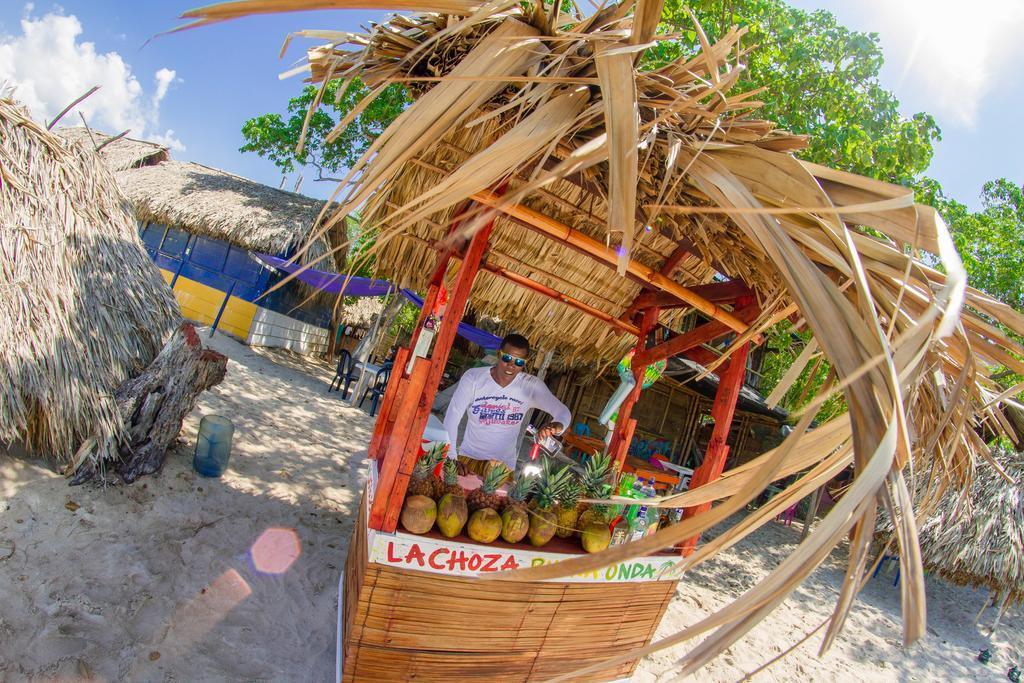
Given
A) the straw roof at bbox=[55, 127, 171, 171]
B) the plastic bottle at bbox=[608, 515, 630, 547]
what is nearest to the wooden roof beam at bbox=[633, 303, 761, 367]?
the plastic bottle at bbox=[608, 515, 630, 547]

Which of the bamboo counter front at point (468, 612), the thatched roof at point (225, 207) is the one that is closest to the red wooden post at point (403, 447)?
the bamboo counter front at point (468, 612)

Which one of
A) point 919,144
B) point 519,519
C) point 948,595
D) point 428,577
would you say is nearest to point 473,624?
point 428,577

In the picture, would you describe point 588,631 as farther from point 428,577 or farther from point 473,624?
point 428,577

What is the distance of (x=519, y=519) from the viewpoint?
2.88 m

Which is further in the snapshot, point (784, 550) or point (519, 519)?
point (784, 550)

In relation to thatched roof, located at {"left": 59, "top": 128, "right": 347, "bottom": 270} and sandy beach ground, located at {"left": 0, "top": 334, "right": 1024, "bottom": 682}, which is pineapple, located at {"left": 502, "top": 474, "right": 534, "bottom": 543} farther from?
thatched roof, located at {"left": 59, "top": 128, "right": 347, "bottom": 270}

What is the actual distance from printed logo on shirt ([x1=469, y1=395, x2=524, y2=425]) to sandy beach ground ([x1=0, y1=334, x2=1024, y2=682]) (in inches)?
68.2

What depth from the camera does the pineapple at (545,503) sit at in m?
2.97

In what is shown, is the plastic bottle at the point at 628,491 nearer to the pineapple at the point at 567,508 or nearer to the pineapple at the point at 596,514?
the pineapple at the point at 596,514

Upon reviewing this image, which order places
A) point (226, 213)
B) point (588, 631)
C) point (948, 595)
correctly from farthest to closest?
point (226, 213) < point (948, 595) < point (588, 631)

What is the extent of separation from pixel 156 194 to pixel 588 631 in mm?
14994

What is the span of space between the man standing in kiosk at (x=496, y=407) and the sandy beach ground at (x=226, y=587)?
1.55m

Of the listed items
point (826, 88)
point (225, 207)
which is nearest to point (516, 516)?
point (826, 88)

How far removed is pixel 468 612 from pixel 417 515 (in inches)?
24.5
